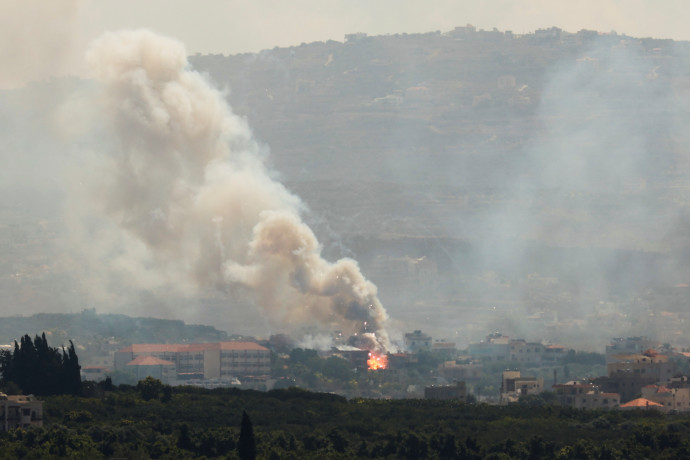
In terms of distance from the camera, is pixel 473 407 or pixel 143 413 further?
pixel 473 407

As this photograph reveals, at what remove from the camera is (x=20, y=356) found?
5049 inches

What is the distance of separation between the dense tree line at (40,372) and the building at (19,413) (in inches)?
587

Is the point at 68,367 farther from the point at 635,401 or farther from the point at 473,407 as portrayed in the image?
the point at 635,401

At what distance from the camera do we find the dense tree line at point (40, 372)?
126562 millimetres

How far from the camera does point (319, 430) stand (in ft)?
385

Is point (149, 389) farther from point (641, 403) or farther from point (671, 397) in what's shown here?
point (671, 397)

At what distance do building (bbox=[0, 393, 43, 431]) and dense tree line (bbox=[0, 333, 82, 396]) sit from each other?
1491 centimetres

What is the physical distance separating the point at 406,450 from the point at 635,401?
5352cm

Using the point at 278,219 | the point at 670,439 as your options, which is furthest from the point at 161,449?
the point at 278,219

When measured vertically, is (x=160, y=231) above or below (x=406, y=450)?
above

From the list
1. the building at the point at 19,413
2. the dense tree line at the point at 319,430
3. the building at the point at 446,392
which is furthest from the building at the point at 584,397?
the building at the point at 19,413

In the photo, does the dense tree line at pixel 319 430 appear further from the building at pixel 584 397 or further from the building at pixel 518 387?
the building at pixel 518 387

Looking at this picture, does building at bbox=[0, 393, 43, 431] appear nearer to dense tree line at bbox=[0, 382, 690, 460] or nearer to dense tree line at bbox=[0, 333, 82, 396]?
dense tree line at bbox=[0, 382, 690, 460]

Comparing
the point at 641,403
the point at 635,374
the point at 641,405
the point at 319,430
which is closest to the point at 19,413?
the point at 319,430
